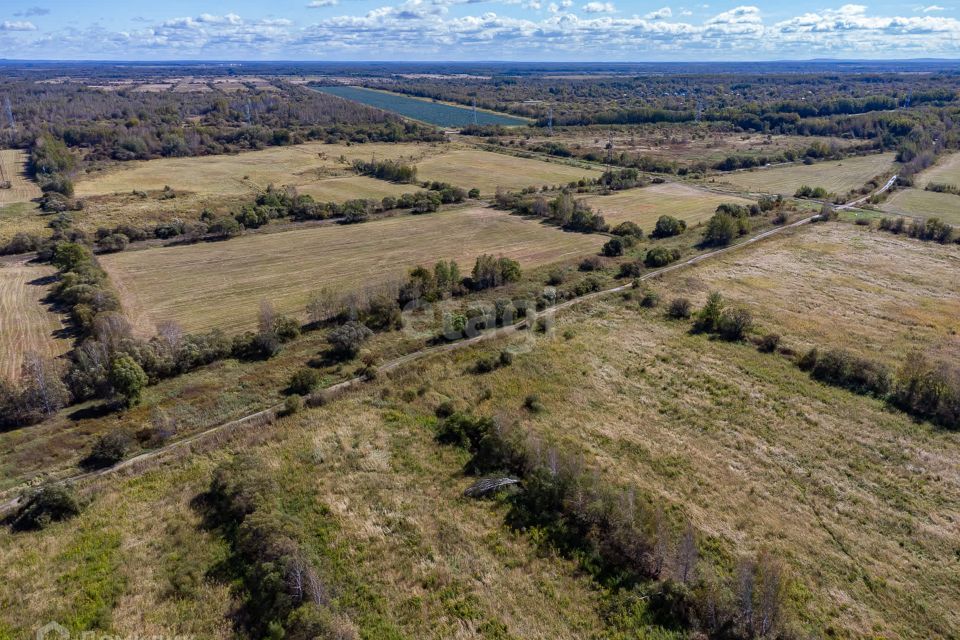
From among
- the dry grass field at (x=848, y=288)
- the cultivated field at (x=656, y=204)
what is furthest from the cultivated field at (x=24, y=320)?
the cultivated field at (x=656, y=204)

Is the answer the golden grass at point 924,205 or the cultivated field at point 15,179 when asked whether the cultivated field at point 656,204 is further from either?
the cultivated field at point 15,179

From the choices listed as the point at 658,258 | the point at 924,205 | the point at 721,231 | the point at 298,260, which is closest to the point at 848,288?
the point at 721,231

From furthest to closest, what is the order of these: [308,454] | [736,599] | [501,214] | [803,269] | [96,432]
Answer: [501,214] → [803,269] → [96,432] → [308,454] → [736,599]

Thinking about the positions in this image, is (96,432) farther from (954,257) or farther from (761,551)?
(954,257)

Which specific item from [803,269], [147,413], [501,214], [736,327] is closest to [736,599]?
[736,327]

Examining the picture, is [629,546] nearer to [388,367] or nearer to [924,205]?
[388,367]

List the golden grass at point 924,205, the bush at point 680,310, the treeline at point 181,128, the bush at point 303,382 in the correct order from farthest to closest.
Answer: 1. the treeline at point 181,128
2. the golden grass at point 924,205
3. the bush at point 680,310
4. the bush at point 303,382

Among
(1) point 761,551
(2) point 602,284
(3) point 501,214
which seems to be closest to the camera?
(1) point 761,551
